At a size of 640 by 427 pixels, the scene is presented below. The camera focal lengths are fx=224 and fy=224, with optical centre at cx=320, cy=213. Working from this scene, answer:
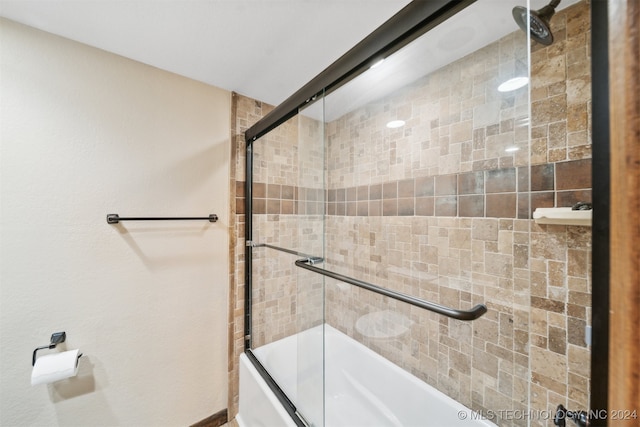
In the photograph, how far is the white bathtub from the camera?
1.19 m

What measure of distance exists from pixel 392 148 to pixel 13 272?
6.71 ft

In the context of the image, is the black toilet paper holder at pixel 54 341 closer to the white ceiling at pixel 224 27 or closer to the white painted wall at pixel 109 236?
the white painted wall at pixel 109 236

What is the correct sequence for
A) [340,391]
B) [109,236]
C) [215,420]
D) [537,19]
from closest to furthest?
[537,19], [109,236], [215,420], [340,391]

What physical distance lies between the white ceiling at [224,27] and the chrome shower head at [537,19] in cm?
5

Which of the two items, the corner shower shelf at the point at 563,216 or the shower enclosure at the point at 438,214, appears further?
the shower enclosure at the point at 438,214

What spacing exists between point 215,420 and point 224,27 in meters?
2.30

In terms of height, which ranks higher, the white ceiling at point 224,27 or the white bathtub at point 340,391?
the white ceiling at point 224,27

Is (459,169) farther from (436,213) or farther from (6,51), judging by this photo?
(6,51)

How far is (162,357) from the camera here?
1337mm

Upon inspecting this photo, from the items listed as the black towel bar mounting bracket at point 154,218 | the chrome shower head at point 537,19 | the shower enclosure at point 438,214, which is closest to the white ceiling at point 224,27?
the chrome shower head at point 537,19

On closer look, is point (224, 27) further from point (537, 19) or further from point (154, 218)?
point (537, 19)

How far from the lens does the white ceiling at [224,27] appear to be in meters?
0.92

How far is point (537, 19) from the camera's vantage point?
0.71 meters

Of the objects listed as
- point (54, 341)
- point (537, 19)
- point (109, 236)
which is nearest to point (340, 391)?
point (54, 341)
